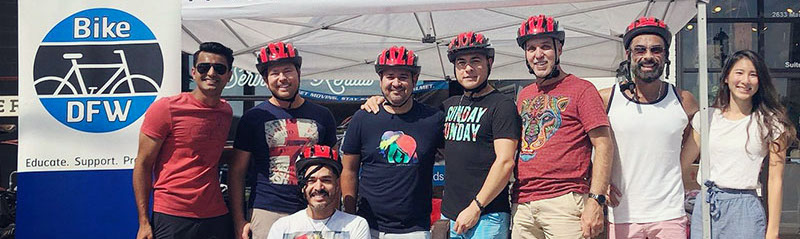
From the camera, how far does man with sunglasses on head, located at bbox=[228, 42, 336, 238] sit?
4238 mm

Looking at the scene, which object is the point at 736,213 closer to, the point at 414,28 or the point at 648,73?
the point at 648,73

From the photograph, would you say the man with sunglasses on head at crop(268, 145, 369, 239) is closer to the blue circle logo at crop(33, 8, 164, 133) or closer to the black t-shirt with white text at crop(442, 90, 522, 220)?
the black t-shirt with white text at crop(442, 90, 522, 220)

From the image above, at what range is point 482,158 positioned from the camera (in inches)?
154

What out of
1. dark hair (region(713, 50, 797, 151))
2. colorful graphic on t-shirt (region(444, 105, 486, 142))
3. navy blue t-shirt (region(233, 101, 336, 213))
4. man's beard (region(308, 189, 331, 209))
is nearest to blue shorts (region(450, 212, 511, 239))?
colorful graphic on t-shirt (region(444, 105, 486, 142))

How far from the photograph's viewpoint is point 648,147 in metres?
3.82

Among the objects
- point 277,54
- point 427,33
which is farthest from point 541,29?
point 427,33

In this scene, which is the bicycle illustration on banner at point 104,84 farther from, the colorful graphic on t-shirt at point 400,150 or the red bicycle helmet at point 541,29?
the red bicycle helmet at point 541,29

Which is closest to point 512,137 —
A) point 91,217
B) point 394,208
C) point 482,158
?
point 482,158

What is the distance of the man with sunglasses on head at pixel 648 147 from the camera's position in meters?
3.82

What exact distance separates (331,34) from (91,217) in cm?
343

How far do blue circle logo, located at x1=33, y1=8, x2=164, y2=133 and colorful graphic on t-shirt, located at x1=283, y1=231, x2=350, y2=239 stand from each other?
1.25m

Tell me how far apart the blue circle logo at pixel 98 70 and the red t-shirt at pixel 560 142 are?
2.32 metres

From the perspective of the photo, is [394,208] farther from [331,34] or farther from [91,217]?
[331,34]

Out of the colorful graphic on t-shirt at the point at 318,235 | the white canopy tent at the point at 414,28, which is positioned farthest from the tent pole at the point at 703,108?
the colorful graphic on t-shirt at the point at 318,235
